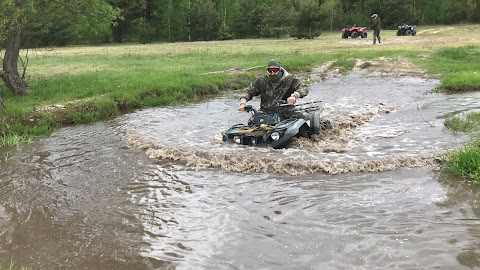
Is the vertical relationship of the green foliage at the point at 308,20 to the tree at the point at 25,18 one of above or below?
above

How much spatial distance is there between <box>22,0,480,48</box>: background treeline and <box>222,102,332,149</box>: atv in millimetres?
32929

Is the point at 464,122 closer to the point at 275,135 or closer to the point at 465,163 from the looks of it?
the point at 465,163

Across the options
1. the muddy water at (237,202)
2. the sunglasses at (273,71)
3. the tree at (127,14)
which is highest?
the tree at (127,14)

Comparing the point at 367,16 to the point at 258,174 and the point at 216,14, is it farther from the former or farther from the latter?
the point at 258,174

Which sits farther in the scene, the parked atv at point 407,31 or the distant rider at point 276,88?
the parked atv at point 407,31

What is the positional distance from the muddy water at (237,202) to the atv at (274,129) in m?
0.24

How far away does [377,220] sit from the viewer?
17.7ft

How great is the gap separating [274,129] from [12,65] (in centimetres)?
1030

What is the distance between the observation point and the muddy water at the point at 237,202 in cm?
475

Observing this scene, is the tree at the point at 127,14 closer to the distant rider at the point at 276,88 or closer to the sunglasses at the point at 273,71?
the distant rider at the point at 276,88

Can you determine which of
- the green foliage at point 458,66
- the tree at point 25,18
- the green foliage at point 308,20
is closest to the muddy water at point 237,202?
the green foliage at point 458,66

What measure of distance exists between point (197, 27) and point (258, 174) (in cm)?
4583

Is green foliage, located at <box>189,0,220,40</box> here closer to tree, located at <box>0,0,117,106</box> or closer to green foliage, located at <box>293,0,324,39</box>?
green foliage, located at <box>293,0,324,39</box>

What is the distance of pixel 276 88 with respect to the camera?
379 inches
